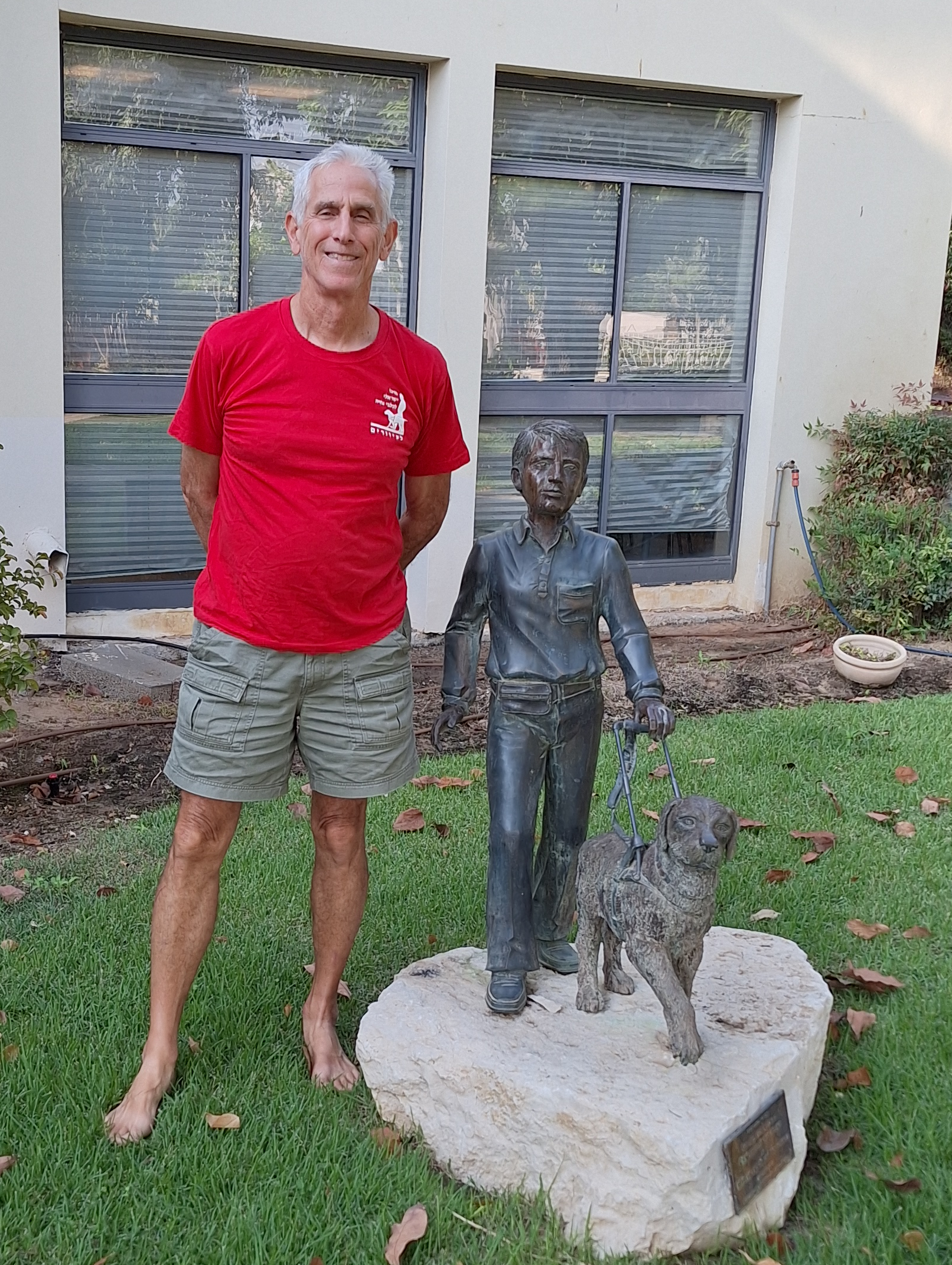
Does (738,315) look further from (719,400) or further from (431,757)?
(431,757)

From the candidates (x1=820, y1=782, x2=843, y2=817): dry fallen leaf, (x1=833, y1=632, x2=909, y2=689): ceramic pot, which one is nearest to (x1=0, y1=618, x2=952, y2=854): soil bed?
(x1=833, y1=632, x2=909, y2=689): ceramic pot

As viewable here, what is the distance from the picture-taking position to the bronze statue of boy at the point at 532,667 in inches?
134

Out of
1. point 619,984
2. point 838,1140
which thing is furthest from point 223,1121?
point 838,1140

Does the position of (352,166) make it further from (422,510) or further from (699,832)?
(699,832)

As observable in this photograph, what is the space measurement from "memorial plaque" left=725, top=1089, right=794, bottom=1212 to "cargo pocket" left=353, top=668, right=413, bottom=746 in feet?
4.18

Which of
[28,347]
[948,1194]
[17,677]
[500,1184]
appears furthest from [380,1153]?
[28,347]

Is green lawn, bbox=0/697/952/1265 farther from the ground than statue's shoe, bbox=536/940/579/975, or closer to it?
closer to it

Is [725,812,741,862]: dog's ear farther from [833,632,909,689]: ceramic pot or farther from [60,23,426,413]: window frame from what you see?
[60,23,426,413]: window frame

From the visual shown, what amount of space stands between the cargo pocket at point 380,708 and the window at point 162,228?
4773 millimetres

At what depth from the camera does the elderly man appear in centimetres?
317

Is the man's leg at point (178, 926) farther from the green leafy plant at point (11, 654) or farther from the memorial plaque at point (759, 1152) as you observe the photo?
the green leafy plant at point (11, 654)

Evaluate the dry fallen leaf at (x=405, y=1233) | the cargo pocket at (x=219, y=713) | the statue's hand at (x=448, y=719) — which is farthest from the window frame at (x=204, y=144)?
the dry fallen leaf at (x=405, y=1233)

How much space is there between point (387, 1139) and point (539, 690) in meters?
1.19

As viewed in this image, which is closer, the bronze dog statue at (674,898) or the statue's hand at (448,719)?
the bronze dog statue at (674,898)
